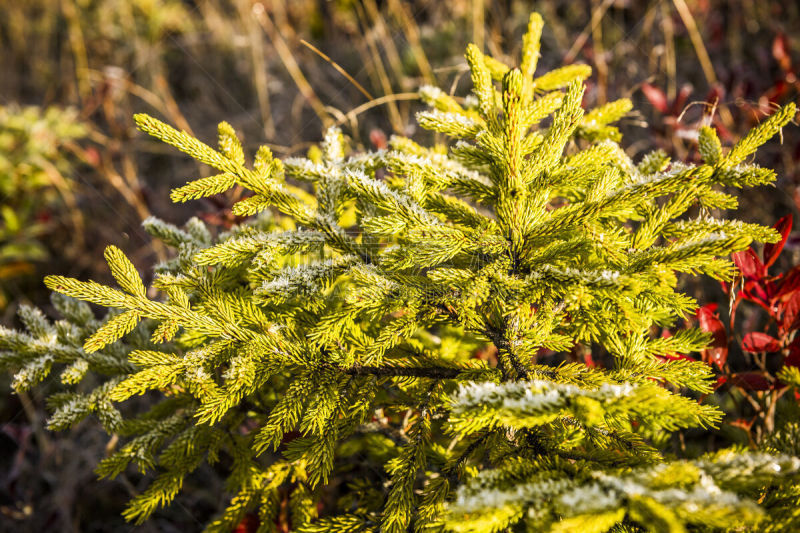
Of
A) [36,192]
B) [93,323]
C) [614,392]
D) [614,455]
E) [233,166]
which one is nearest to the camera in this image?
[614,392]

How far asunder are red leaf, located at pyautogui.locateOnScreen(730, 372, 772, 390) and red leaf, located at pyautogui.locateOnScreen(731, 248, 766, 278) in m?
0.26

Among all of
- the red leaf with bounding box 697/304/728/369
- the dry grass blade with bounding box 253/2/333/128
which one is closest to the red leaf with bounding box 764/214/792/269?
the red leaf with bounding box 697/304/728/369

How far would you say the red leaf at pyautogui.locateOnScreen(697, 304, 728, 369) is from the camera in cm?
117

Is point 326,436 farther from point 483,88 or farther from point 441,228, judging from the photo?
point 483,88

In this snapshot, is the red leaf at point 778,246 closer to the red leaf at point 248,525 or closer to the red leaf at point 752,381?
the red leaf at point 752,381

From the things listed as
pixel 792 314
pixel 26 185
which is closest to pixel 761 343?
pixel 792 314

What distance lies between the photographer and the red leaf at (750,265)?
3.73ft

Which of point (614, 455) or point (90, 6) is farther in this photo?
point (90, 6)

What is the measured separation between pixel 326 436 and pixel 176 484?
40 cm

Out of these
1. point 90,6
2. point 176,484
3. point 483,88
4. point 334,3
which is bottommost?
point 176,484

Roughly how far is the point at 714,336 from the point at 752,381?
135 millimetres

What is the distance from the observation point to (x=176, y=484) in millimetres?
1031

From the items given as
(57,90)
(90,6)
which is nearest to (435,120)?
(57,90)

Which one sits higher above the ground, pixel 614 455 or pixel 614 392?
pixel 614 392
